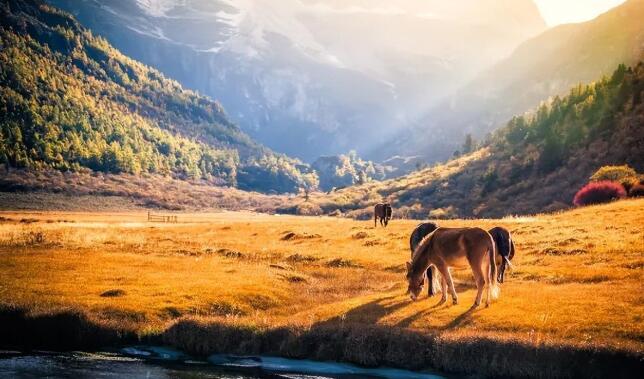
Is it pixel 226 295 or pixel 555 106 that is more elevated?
pixel 555 106

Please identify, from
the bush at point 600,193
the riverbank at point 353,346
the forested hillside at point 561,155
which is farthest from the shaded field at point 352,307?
the forested hillside at point 561,155

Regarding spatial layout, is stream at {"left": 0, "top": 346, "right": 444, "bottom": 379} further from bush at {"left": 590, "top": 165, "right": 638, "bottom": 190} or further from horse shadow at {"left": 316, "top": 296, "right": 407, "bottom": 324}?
bush at {"left": 590, "top": 165, "right": 638, "bottom": 190}

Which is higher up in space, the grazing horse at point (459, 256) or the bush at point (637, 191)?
the bush at point (637, 191)

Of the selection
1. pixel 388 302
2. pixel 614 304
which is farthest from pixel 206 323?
pixel 614 304

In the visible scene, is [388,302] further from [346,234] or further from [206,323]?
[346,234]

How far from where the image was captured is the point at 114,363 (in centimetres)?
2072

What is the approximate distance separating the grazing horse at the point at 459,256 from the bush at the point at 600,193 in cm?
5967

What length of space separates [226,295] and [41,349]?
932 centimetres

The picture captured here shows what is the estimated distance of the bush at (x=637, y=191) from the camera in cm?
7061

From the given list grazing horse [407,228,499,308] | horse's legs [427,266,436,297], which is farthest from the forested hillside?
grazing horse [407,228,499,308]

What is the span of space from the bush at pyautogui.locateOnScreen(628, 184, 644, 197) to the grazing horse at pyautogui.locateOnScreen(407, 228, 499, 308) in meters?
56.7

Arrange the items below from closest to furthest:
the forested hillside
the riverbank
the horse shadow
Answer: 1. the riverbank
2. the horse shadow
3. the forested hillside

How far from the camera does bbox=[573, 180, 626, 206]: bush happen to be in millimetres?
75812

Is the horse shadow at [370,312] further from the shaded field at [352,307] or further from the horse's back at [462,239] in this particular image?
the horse's back at [462,239]
